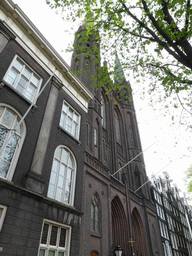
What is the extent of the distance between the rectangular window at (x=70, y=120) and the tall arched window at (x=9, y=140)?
11.5 feet

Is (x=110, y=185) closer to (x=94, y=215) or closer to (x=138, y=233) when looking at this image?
(x=94, y=215)

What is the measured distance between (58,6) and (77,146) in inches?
313

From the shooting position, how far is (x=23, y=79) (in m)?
9.66

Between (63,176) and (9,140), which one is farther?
(63,176)

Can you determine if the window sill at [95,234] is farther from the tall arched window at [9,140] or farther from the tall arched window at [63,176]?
the tall arched window at [9,140]

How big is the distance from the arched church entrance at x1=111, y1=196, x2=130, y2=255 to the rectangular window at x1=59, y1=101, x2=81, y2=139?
26.6 ft

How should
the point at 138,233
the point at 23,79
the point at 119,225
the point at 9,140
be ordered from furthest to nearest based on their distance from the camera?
the point at 138,233 → the point at 119,225 → the point at 23,79 → the point at 9,140

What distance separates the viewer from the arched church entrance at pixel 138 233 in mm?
19700

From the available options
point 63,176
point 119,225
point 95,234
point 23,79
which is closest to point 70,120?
point 63,176

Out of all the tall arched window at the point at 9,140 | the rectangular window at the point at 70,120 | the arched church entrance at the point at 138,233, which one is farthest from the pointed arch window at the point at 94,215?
the arched church entrance at the point at 138,233

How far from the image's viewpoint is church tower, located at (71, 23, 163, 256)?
456 inches

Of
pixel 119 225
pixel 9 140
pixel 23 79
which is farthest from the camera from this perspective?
pixel 119 225

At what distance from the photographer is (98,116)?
1920cm

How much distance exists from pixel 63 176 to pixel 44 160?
69.1 inches
